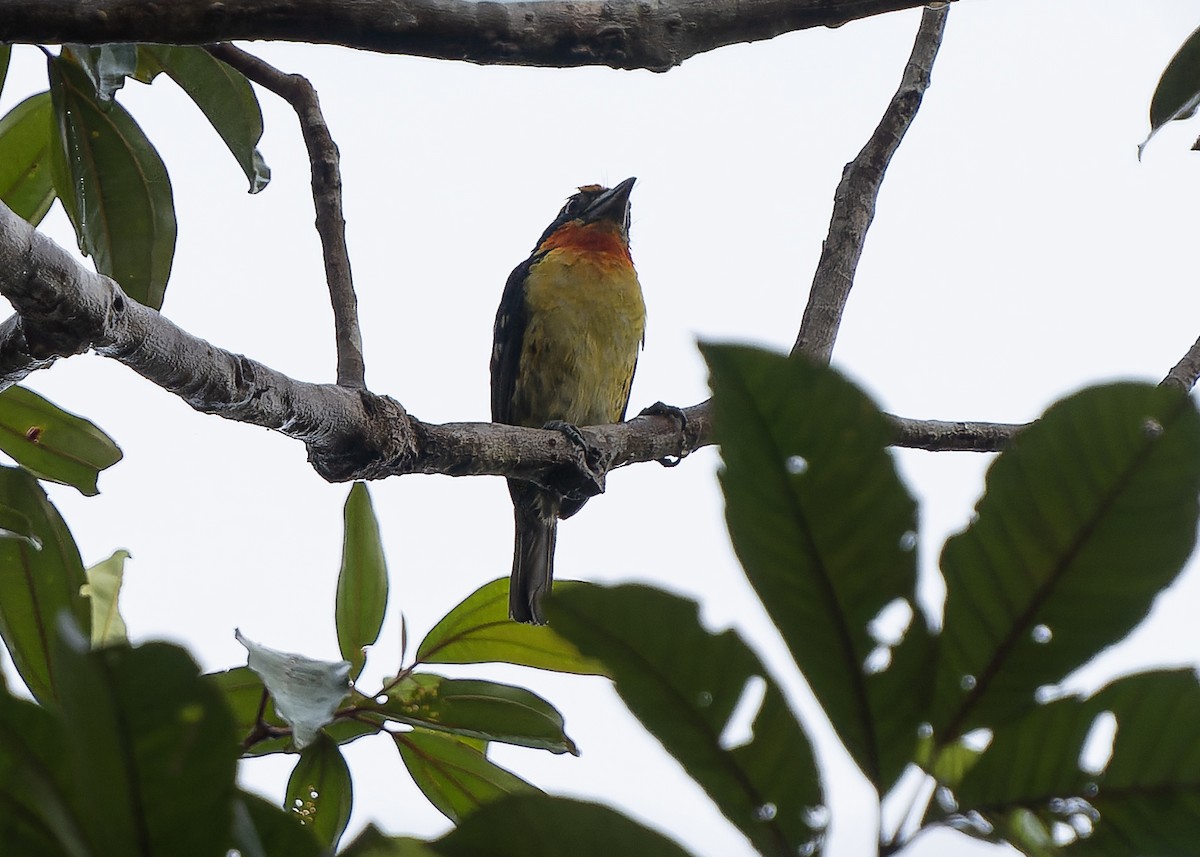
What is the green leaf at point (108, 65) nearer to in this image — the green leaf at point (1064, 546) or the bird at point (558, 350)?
the green leaf at point (1064, 546)

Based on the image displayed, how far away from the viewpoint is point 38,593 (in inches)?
52.4

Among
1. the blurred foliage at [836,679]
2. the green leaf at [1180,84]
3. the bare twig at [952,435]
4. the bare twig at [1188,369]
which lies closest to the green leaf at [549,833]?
the blurred foliage at [836,679]

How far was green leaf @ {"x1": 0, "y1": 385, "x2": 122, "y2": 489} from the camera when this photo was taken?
6.24 feet

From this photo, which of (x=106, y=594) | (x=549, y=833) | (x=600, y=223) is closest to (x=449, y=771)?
(x=106, y=594)

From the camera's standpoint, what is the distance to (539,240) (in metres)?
5.44

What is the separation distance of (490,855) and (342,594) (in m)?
1.22

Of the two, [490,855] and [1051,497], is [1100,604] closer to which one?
[1051,497]

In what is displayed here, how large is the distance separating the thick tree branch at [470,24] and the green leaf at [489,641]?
0.80 metres

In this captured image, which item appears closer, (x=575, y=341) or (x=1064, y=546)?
(x=1064, y=546)

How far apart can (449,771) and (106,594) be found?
20.0 inches

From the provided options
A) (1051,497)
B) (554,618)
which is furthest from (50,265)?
(1051,497)

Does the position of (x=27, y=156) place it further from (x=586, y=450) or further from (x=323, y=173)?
(x=586, y=450)

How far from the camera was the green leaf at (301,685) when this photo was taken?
96 centimetres

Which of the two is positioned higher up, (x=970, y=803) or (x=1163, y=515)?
(x=1163, y=515)
